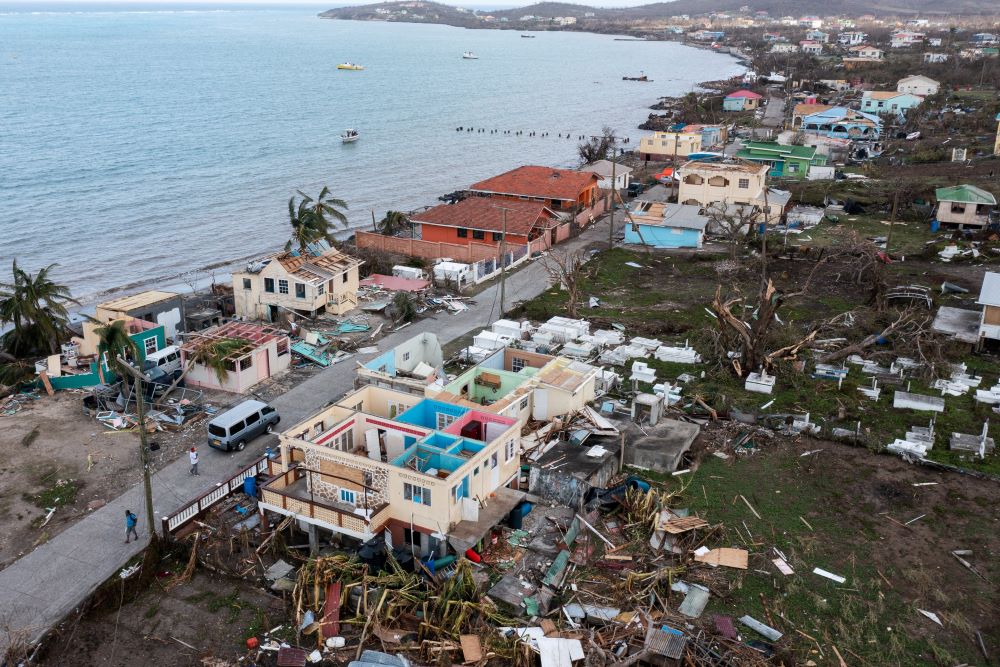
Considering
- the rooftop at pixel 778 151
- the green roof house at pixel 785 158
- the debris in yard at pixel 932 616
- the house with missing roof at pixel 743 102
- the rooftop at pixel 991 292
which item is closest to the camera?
the debris in yard at pixel 932 616

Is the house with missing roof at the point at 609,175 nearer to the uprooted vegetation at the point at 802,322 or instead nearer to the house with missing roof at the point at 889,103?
the uprooted vegetation at the point at 802,322

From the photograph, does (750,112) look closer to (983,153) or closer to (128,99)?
(983,153)

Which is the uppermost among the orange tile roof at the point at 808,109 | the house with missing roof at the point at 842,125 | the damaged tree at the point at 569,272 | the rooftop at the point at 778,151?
the orange tile roof at the point at 808,109

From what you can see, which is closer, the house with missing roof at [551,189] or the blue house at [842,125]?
the house with missing roof at [551,189]

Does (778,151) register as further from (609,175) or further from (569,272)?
(569,272)

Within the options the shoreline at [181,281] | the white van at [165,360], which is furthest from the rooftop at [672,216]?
the white van at [165,360]

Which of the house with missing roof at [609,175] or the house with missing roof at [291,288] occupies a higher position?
the house with missing roof at [609,175]

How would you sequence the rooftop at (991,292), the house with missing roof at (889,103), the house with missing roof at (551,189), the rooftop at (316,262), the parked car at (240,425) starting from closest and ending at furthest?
1. the parked car at (240,425)
2. the rooftop at (991,292)
3. the rooftop at (316,262)
4. the house with missing roof at (551,189)
5. the house with missing roof at (889,103)

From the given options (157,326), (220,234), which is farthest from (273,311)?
(220,234)
